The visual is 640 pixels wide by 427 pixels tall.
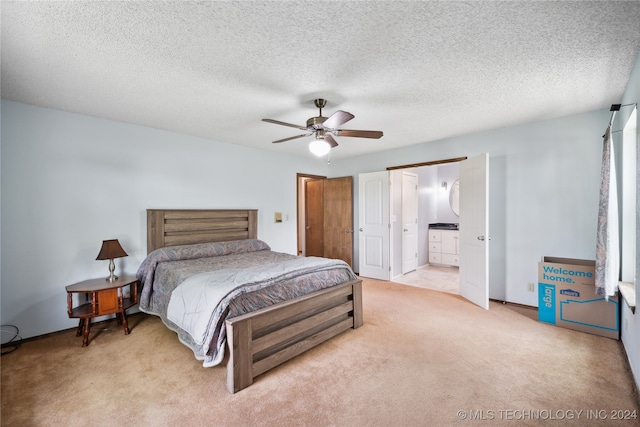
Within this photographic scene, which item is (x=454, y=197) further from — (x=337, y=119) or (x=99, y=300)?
(x=99, y=300)

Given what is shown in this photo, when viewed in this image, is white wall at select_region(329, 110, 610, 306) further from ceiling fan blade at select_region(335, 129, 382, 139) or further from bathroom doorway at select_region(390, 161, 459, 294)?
ceiling fan blade at select_region(335, 129, 382, 139)

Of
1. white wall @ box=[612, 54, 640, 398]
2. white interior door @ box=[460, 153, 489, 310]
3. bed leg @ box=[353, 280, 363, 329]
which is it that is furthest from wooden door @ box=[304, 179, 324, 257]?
white wall @ box=[612, 54, 640, 398]

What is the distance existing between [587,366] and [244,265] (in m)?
3.19

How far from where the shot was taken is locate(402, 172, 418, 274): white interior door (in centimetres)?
539

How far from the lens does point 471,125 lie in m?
3.63

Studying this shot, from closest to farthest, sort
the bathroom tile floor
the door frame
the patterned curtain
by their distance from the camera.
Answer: the patterned curtain, the door frame, the bathroom tile floor

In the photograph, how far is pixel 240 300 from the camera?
83.4 inches

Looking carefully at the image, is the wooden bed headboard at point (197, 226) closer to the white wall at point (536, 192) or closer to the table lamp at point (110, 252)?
the table lamp at point (110, 252)

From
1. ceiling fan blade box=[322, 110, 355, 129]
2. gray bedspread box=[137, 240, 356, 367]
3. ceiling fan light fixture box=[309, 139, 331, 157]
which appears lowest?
gray bedspread box=[137, 240, 356, 367]

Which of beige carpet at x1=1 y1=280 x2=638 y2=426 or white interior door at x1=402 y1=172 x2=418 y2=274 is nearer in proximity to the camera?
beige carpet at x1=1 y1=280 x2=638 y2=426

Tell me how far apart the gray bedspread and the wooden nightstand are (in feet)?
0.58

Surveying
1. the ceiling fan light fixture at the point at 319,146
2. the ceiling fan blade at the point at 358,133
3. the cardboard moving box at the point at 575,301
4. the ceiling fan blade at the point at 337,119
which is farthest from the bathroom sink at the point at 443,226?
the ceiling fan blade at the point at 337,119

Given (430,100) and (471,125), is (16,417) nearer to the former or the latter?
(430,100)

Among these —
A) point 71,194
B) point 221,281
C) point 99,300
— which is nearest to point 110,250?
point 99,300
